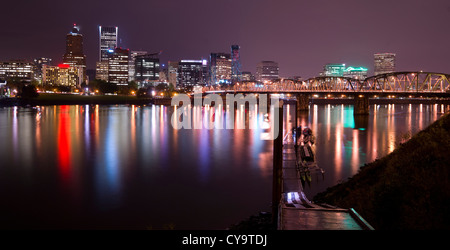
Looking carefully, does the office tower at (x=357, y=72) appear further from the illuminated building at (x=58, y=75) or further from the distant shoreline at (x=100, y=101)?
the illuminated building at (x=58, y=75)

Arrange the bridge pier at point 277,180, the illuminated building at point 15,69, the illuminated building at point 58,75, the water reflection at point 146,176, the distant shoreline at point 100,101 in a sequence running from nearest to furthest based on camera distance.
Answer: the bridge pier at point 277,180 → the water reflection at point 146,176 → the distant shoreline at point 100,101 → the illuminated building at point 15,69 → the illuminated building at point 58,75

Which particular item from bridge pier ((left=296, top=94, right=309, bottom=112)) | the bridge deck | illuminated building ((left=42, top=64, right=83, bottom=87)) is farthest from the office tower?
the bridge deck

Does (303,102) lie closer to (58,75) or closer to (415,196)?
(415,196)

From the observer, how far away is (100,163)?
22484mm

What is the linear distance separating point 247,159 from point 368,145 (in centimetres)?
1210

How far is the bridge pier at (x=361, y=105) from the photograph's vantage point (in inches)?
2705

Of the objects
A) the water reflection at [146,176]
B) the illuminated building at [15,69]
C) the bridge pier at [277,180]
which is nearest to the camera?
the bridge pier at [277,180]

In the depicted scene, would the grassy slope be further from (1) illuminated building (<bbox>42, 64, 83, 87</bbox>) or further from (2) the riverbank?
(1) illuminated building (<bbox>42, 64, 83, 87</bbox>)

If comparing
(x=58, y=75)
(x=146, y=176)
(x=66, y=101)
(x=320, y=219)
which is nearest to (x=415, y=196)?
(x=320, y=219)

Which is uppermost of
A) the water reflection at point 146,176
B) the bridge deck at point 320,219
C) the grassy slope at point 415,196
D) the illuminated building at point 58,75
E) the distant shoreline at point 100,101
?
the illuminated building at point 58,75

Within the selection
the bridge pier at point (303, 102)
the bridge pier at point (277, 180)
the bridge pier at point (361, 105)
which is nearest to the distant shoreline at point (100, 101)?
the bridge pier at point (361, 105)

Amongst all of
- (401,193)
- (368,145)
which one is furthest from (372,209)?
(368,145)

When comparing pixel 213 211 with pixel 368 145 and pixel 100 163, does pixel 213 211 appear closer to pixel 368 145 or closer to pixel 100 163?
pixel 100 163

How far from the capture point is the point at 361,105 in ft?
229
